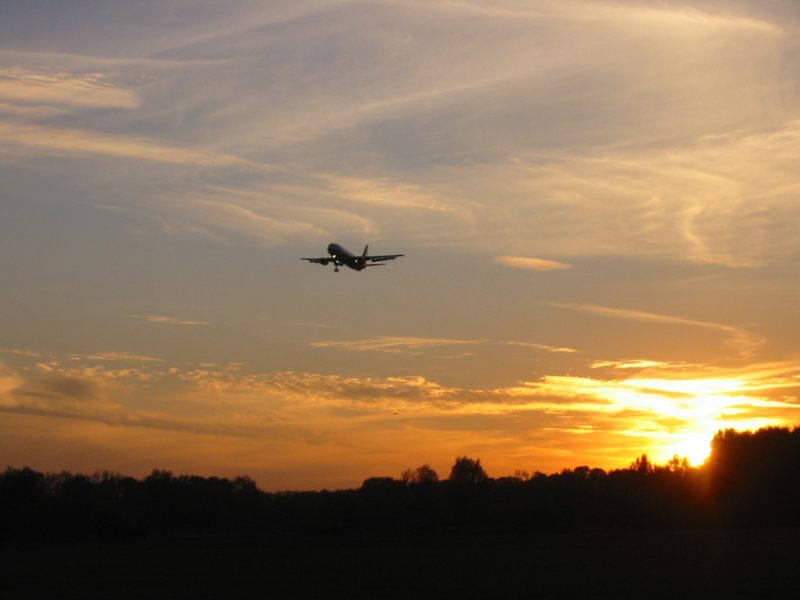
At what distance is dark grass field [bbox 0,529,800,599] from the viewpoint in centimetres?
4059

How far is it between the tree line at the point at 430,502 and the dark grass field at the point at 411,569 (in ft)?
53.9

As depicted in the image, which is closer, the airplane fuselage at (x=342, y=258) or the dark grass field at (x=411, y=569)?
the dark grass field at (x=411, y=569)

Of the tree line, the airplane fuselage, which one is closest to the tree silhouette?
the tree line

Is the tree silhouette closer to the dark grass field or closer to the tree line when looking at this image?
the tree line

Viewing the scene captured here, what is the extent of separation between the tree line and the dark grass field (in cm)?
1642

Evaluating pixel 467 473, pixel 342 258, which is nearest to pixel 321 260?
pixel 342 258

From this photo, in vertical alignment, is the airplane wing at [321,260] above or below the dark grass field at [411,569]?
above

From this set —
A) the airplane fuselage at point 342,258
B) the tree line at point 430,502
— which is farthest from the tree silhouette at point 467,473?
the airplane fuselage at point 342,258

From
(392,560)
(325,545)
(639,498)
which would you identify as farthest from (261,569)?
(639,498)

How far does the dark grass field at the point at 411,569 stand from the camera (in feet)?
133

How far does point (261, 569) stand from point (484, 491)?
73025mm

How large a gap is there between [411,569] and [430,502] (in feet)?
187

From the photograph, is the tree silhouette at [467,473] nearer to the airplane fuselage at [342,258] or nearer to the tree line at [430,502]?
the tree line at [430,502]

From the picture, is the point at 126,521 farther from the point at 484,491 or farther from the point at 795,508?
the point at 795,508
